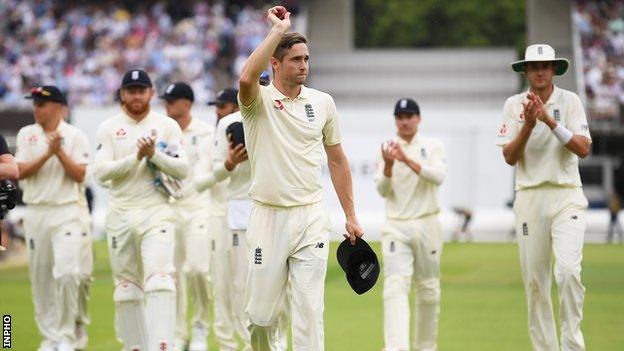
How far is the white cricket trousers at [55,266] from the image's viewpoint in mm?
11805

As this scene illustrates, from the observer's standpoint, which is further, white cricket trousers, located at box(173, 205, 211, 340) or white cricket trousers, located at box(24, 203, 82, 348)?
white cricket trousers, located at box(173, 205, 211, 340)

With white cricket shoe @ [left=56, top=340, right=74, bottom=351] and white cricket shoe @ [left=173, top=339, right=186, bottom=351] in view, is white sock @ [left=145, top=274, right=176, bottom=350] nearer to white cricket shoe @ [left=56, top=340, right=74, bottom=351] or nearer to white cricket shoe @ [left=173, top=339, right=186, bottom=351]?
white cricket shoe @ [left=56, top=340, right=74, bottom=351]

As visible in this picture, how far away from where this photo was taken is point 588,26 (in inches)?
1625

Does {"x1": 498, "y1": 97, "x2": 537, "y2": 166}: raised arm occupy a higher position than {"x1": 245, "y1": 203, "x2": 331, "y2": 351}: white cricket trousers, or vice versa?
{"x1": 498, "y1": 97, "x2": 537, "y2": 166}: raised arm

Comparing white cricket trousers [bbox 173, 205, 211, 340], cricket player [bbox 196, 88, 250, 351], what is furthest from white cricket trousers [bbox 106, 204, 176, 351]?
white cricket trousers [bbox 173, 205, 211, 340]

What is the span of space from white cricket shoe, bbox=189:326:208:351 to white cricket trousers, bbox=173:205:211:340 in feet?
0.14

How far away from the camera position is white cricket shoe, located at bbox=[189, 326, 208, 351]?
12047 mm

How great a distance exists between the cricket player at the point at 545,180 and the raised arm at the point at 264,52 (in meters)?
2.80

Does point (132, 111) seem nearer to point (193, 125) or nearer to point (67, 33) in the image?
point (193, 125)

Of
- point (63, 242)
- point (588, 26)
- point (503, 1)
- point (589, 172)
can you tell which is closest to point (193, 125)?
point (63, 242)

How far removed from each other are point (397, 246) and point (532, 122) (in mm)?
2342

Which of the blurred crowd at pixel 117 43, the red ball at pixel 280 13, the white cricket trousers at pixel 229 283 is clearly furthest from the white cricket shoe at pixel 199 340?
the blurred crowd at pixel 117 43

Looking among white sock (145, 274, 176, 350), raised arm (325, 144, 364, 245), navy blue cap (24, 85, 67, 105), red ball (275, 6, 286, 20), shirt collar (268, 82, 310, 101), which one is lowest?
white sock (145, 274, 176, 350)

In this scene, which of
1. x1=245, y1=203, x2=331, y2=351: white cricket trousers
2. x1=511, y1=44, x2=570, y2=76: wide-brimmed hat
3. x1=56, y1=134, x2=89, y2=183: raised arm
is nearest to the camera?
x1=245, y1=203, x2=331, y2=351: white cricket trousers
